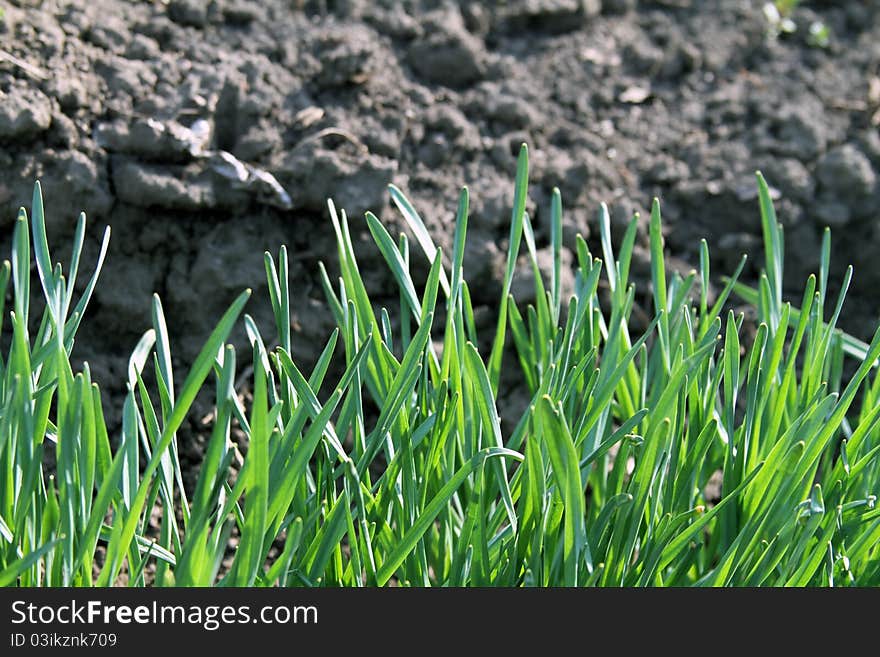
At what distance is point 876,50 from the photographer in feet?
9.50

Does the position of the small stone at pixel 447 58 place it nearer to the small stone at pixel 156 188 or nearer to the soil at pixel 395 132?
the soil at pixel 395 132

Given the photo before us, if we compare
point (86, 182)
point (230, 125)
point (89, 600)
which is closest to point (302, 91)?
point (230, 125)

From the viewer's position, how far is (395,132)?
2328mm

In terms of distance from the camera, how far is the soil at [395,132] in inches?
82.7

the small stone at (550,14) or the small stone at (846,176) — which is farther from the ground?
the small stone at (550,14)

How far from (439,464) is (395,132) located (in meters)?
0.99

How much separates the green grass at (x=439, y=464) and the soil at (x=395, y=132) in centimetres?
59

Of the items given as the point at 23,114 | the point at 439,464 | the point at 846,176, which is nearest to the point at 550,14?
the point at 846,176

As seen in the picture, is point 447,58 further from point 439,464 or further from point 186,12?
point 439,464

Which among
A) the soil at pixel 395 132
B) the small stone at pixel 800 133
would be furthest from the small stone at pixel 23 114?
the small stone at pixel 800 133

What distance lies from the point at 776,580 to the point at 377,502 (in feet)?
1.79

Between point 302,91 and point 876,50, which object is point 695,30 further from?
point 302,91

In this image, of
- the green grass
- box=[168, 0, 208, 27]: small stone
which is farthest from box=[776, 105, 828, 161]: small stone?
box=[168, 0, 208, 27]: small stone

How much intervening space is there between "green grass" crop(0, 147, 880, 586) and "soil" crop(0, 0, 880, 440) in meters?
0.59
